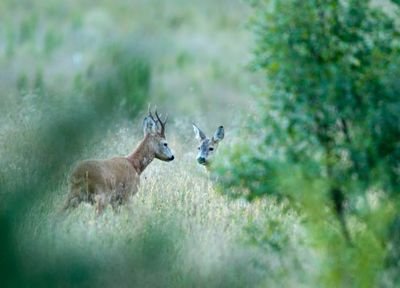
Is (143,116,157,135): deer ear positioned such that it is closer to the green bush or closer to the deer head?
the deer head

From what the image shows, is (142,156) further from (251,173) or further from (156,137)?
(251,173)

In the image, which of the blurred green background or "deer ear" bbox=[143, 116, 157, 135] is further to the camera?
"deer ear" bbox=[143, 116, 157, 135]

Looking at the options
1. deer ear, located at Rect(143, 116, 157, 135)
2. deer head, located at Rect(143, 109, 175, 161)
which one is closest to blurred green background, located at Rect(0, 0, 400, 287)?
deer head, located at Rect(143, 109, 175, 161)

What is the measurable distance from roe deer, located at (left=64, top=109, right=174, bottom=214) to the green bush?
1.80 meters

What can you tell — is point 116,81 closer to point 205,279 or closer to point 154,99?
point 205,279

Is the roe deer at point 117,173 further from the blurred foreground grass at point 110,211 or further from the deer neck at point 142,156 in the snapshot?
the blurred foreground grass at point 110,211

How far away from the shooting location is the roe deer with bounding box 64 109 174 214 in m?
12.1

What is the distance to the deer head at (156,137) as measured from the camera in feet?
49.5

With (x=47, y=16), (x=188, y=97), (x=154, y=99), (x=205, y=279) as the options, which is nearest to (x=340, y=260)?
(x=205, y=279)

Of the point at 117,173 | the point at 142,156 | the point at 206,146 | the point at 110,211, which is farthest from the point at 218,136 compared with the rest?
the point at 110,211

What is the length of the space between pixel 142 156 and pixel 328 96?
4985 millimetres

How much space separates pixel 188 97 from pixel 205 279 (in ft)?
73.9

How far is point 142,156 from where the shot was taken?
14.8 metres

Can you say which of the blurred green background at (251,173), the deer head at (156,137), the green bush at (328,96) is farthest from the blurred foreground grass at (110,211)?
the green bush at (328,96)
